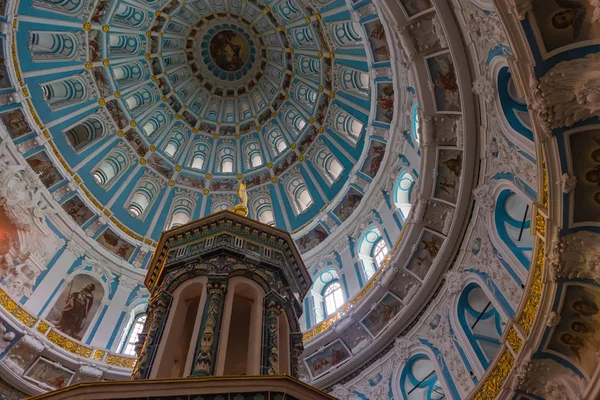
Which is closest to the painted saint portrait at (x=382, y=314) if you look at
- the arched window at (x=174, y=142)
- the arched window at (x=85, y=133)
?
the arched window at (x=85, y=133)

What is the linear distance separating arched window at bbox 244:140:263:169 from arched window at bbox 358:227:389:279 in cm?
1343

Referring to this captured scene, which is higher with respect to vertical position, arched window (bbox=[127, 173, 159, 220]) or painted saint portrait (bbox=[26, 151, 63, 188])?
arched window (bbox=[127, 173, 159, 220])

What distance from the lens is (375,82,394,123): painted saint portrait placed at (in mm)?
21172

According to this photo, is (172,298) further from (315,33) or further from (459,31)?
(315,33)

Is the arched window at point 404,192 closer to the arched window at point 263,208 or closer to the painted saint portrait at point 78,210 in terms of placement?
the arched window at point 263,208

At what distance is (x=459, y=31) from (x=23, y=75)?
21364 millimetres

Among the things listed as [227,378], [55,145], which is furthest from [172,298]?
[55,145]

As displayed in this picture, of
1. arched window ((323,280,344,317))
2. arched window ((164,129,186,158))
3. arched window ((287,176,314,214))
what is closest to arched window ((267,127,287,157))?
arched window ((287,176,314,214))

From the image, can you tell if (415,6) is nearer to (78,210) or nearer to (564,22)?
(564,22)

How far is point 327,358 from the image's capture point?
18516 mm

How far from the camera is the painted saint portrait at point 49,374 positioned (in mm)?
17672

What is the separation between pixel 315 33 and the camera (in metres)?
28.7

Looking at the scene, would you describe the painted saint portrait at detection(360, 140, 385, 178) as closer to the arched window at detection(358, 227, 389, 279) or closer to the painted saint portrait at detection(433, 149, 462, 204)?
the arched window at detection(358, 227, 389, 279)

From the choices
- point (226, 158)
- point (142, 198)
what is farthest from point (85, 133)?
point (226, 158)
